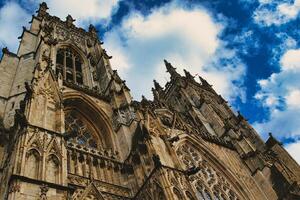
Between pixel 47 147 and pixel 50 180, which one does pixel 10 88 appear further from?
pixel 50 180

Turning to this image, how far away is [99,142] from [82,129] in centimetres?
92

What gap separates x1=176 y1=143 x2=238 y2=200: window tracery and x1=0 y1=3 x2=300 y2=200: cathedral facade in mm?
62

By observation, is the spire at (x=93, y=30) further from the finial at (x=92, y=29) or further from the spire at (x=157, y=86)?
the spire at (x=157, y=86)

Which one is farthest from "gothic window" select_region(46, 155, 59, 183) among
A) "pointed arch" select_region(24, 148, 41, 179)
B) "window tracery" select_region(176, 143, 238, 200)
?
"window tracery" select_region(176, 143, 238, 200)

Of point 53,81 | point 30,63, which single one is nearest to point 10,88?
point 30,63

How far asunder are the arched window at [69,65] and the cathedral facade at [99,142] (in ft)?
0.25

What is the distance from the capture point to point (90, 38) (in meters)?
24.9

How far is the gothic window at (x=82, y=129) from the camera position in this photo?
1341 centimetres

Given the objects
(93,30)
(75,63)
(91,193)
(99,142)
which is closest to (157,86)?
(93,30)

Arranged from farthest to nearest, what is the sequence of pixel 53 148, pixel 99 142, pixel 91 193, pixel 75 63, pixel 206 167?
1. pixel 75 63
2. pixel 206 167
3. pixel 99 142
4. pixel 91 193
5. pixel 53 148

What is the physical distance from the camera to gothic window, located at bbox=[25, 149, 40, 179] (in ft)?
24.4

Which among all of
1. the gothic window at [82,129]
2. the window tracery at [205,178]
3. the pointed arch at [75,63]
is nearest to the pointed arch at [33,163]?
the gothic window at [82,129]

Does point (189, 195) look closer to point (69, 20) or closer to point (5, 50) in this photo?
point (5, 50)

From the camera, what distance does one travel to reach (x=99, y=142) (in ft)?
45.3
